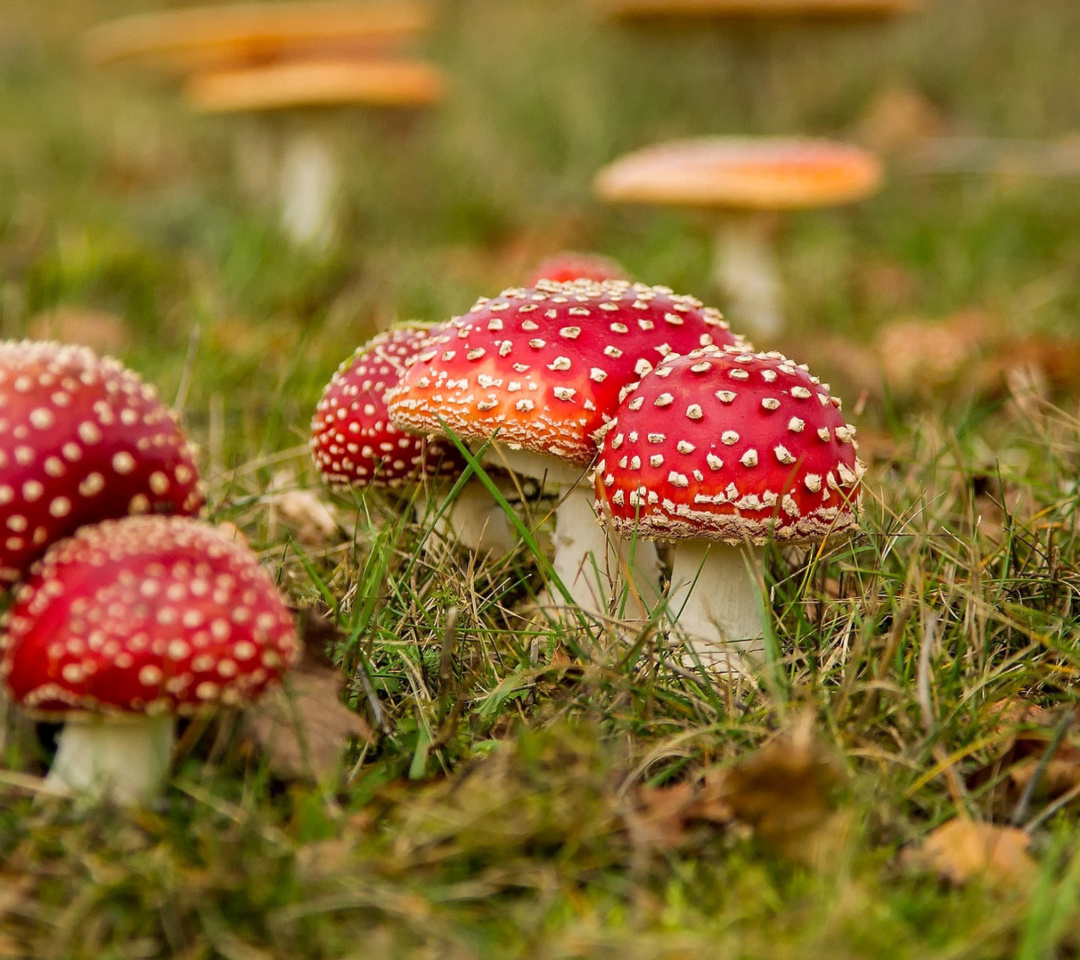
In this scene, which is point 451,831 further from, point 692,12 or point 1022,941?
point 692,12

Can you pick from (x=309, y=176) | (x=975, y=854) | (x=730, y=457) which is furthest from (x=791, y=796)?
(x=309, y=176)

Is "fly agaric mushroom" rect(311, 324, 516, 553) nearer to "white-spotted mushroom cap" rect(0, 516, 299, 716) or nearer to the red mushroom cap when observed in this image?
the red mushroom cap

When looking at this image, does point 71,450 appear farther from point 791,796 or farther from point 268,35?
point 268,35

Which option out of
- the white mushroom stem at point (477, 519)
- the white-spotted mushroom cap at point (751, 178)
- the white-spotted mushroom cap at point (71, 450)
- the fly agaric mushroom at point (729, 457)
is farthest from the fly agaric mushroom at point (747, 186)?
the white-spotted mushroom cap at point (71, 450)

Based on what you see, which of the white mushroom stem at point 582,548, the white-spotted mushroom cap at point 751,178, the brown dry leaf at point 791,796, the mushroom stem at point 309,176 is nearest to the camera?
the brown dry leaf at point 791,796

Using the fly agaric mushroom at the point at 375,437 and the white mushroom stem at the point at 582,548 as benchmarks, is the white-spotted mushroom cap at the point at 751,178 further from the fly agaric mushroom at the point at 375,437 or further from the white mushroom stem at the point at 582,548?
the white mushroom stem at the point at 582,548

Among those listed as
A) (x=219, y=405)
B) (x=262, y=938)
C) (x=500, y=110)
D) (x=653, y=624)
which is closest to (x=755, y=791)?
(x=653, y=624)
